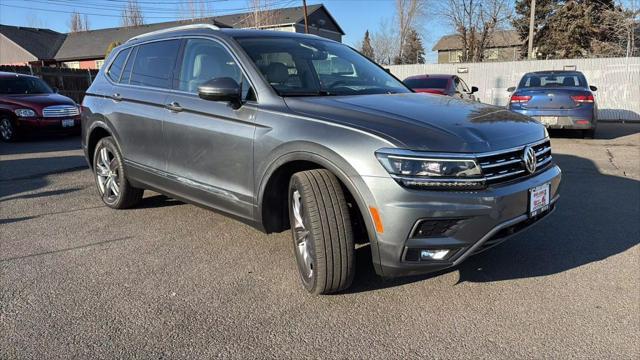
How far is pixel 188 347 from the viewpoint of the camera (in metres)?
2.61

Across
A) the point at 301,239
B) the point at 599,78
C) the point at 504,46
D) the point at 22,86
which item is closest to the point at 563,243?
the point at 301,239

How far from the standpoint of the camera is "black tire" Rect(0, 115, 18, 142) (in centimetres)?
1085

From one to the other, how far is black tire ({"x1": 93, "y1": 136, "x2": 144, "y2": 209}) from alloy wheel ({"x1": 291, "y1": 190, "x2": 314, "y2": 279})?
2349 millimetres

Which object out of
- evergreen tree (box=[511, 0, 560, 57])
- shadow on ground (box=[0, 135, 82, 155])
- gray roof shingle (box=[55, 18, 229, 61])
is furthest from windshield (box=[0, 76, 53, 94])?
gray roof shingle (box=[55, 18, 229, 61])

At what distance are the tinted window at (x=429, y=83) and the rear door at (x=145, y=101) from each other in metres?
7.72

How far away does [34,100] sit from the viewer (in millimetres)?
11047

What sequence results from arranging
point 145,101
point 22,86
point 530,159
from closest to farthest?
point 530,159 < point 145,101 < point 22,86

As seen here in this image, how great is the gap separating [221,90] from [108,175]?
2516 millimetres

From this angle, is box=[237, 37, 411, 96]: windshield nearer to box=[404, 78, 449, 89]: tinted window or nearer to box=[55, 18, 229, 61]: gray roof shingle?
box=[404, 78, 449, 89]: tinted window

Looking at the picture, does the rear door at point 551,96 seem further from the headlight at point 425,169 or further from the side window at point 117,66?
the headlight at point 425,169

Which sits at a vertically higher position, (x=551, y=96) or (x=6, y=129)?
(x=551, y=96)

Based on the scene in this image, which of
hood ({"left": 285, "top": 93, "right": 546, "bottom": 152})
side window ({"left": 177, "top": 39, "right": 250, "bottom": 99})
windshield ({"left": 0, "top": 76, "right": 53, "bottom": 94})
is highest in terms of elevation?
windshield ({"left": 0, "top": 76, "right": 53, "bottom": 94})

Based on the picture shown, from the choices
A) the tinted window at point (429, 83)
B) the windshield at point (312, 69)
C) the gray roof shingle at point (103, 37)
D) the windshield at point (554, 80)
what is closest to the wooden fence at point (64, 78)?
the tinted window at point (429, 83)

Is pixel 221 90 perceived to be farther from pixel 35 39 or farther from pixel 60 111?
pixel 35 39
